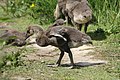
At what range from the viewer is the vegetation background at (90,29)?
21.0 feet

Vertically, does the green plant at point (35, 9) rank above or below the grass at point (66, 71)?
below

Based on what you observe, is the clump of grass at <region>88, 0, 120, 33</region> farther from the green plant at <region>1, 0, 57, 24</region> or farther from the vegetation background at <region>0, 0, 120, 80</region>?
the green plant at <region>1, 0, 57, 24</region>

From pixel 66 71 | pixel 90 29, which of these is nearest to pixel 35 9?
pixel 90 29

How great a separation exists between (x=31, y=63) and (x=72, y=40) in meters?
0.93

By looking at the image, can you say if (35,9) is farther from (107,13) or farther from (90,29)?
(107,13)

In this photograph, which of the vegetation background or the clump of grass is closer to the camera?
the vegetation background

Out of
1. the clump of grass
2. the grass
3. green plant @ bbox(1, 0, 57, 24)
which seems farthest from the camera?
green plant @ bbox(1, 0, 57, 24)

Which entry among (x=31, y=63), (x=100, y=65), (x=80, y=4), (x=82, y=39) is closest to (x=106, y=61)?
(x=100, y=65)

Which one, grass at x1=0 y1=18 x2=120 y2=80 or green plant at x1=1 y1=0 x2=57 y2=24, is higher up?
grass at x1=0 y1=18 x2=120 y2=80

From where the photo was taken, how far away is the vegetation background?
21.0 ft

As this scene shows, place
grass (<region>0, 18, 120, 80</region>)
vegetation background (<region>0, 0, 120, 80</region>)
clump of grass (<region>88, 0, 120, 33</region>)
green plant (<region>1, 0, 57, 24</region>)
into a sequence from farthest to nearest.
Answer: green plant (<region>1, 0, 57, 24</region>), clump of grass (<region>88, 0, 120, 33</region>), vegetation background (<region>0, 0, 120, 80</region>), grass (<region>0, 18, 120, 80</region>)

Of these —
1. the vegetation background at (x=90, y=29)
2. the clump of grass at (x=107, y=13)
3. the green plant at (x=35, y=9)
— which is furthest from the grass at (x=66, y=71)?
the green plant at (x=35, y=9)

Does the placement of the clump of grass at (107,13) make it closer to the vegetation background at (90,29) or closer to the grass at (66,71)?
the vegetation background at (90,29)

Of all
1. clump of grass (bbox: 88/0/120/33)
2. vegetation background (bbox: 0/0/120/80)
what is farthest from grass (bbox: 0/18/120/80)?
clump of grass (bbox: 88/0/120/33)
